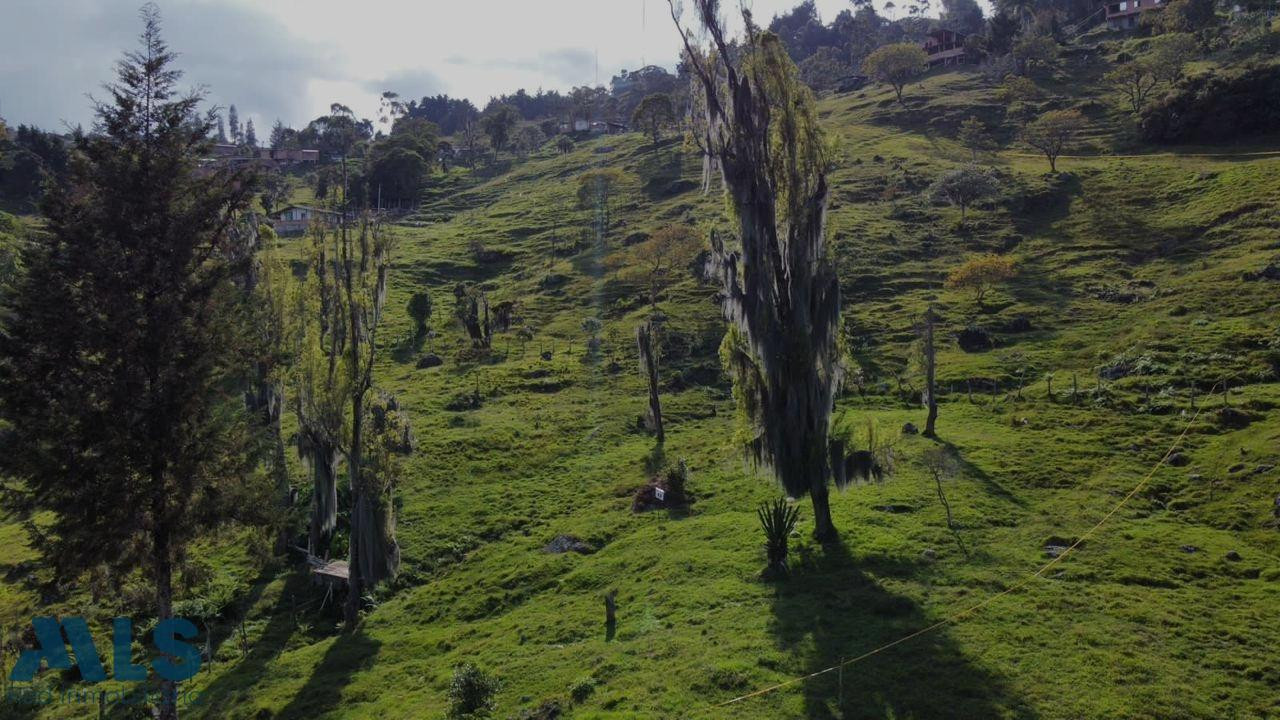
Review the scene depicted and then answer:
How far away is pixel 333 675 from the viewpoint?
24.3m

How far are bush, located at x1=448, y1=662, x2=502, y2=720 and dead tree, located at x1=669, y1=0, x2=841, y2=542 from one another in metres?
11.3

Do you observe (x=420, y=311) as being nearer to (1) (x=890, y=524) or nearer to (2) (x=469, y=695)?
(1) (x=890, y=524)

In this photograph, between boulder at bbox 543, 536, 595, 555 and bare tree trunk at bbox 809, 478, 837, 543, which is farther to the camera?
boulder at bbox 543, 536, 595, 555

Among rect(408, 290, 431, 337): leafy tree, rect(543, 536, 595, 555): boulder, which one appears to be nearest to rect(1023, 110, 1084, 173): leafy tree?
rect(408, 290, 431, 337): leafy tree

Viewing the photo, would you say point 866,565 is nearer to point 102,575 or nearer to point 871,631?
point 871,631

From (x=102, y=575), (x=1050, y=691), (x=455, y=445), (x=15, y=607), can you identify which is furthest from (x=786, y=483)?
(x=15, y=607)

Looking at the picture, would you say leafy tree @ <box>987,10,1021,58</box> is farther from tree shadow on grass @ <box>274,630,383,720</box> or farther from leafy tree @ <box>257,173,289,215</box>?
tree shadow on grass @ <box>274,630,383,720</box>

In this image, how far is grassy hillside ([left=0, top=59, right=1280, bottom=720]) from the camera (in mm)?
18395

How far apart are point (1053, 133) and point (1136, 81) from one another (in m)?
27.2

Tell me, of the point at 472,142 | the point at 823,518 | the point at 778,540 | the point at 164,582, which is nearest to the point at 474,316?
the point at 823,518

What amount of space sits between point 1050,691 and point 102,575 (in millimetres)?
24094

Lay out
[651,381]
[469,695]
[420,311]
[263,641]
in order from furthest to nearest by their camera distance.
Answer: [420,311]
[651,381]
[263,641]
[469,695]

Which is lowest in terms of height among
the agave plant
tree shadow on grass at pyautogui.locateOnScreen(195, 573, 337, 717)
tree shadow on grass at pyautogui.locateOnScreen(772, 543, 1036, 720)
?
tree shadow on grass at pyautogui.locateOnScreen(195, 573, 337, 717)

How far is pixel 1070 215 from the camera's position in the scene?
70.8 m
